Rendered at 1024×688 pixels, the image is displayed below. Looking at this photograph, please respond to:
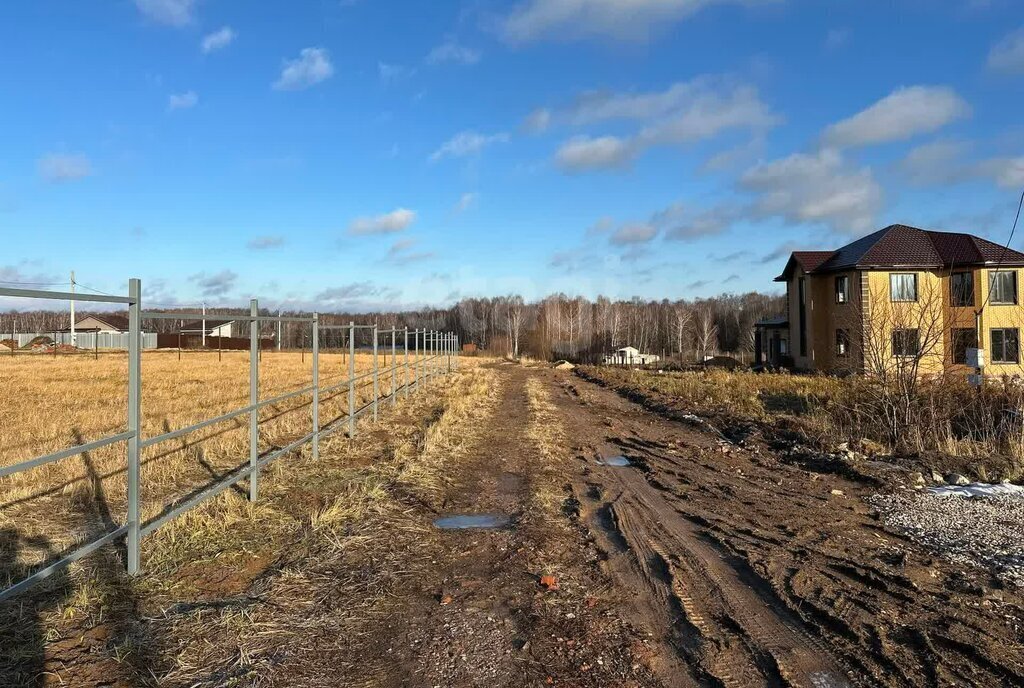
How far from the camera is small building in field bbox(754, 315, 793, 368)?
3756 centimetres

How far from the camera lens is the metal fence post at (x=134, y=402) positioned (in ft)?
14.5

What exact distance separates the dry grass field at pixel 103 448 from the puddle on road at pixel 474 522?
248cm

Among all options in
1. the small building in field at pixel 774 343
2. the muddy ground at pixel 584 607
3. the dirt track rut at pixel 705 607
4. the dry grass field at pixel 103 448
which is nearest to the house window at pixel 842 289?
the small building in field at pixel 774 343

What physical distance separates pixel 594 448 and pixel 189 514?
6546mm

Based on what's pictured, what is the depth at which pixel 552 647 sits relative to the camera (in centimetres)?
360

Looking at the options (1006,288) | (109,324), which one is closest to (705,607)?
(109,324)

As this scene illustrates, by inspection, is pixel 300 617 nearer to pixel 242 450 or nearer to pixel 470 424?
pixel 242 450

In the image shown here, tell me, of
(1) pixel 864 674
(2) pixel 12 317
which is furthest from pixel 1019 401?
(2) pixel 12 317

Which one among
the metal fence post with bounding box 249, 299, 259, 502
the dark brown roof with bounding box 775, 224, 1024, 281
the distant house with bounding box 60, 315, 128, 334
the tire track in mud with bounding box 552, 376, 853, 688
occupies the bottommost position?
the tire track in mud with bounding box 552, 376, 853, 688

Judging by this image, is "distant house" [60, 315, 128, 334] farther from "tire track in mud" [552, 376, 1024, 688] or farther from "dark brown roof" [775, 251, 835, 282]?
"dark brown roof" [775, 251, 835, 282]

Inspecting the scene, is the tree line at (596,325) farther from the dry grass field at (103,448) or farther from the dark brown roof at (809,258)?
the dry grass field at (103,448)

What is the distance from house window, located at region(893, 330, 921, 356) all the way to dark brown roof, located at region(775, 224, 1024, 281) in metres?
20.2

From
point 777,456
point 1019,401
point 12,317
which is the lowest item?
point 777,456

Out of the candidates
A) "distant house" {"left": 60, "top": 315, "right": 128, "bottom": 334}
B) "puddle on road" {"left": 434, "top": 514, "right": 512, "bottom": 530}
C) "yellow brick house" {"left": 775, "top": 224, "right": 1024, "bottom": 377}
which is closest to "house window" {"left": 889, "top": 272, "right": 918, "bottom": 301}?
"yellow brick house" {"left": 775, "top": 224, "right": 1024, "bottom": 377}
